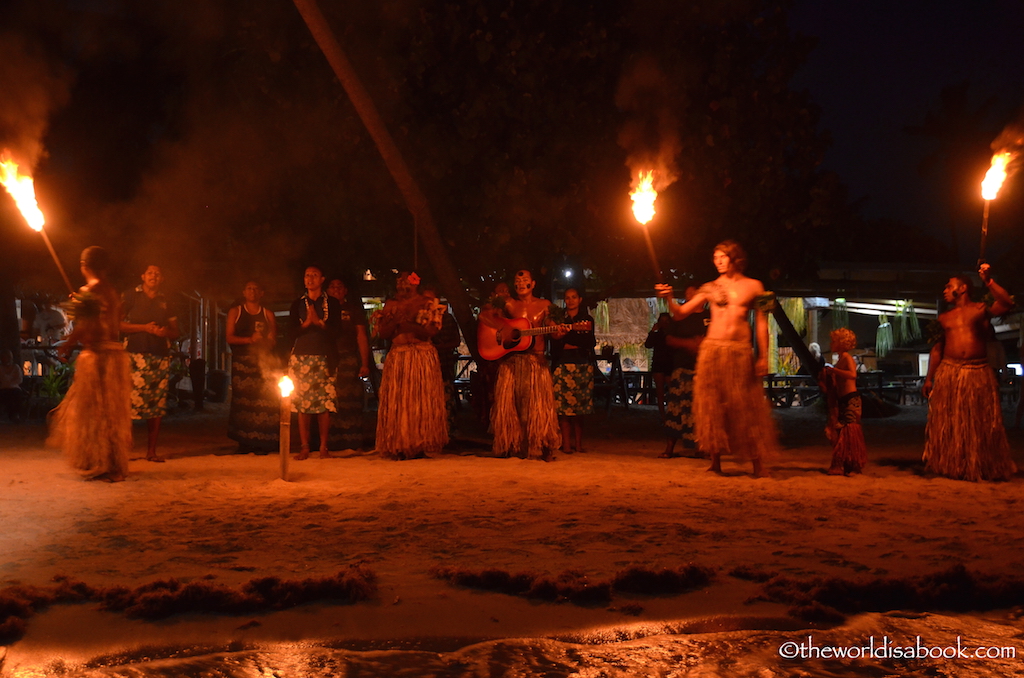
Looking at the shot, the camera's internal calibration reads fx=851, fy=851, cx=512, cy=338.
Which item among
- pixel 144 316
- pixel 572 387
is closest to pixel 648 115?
pixel 572 387

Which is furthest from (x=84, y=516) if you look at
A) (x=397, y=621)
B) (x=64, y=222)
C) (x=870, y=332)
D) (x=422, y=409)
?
(x=870, y=332)

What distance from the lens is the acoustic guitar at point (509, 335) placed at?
7.49 metres

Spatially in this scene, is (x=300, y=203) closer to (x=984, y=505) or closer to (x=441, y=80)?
(x=441, y=80)

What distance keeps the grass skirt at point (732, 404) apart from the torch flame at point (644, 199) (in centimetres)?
108

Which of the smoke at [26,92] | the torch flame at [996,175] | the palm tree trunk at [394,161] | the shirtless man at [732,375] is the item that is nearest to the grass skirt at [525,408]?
the palm tree trunk at [394,161]

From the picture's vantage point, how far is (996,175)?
6312mm

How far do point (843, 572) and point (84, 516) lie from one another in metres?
4.05

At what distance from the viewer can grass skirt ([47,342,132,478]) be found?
6.22m

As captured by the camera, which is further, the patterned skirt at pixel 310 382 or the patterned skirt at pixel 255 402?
the patterned skirt at pixel 255 402

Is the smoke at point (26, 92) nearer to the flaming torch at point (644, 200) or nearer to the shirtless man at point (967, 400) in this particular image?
the flaming torch at point (644, 200)

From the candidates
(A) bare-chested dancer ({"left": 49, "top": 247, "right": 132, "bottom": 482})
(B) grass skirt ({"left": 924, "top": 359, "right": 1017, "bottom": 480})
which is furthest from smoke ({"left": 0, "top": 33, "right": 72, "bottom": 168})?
(B) grass skirt ({"left": 924, "top": 359, "right": 1017, "bottom": 480})

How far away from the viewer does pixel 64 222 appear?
11586 millimetres

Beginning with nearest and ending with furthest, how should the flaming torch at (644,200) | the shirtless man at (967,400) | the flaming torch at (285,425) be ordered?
the flaming torch at (285,425) < the shirtless man at (967,400) < the flaming torch at (644,200)

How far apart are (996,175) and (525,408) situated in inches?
164
